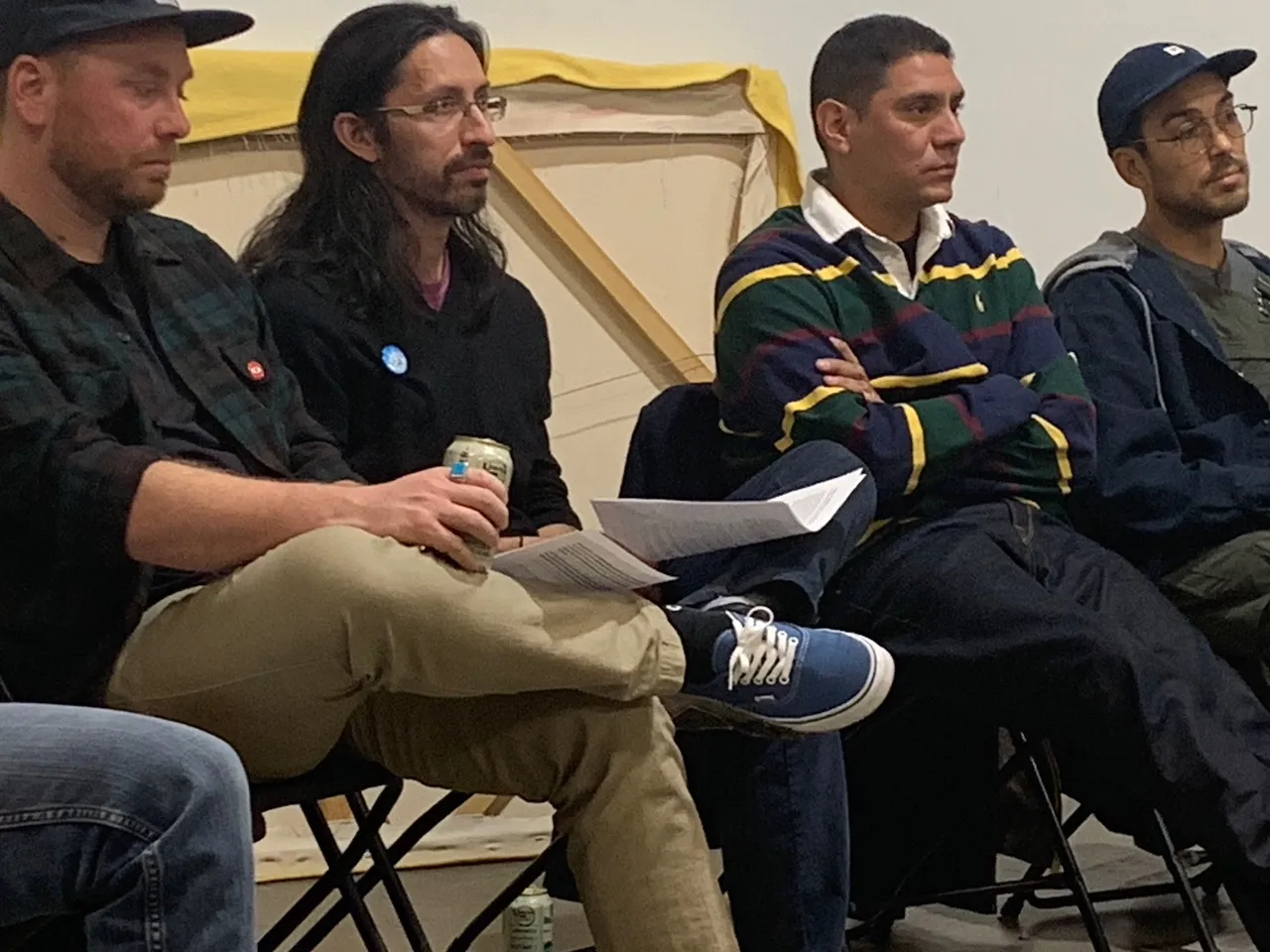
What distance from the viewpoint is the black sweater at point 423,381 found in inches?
80.0

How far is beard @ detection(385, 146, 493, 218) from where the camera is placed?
219 centimetres

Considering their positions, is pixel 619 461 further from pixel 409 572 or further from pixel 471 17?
pixel 409 572

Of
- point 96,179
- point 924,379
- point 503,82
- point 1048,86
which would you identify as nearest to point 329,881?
point 96,179

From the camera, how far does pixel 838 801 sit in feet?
5.47

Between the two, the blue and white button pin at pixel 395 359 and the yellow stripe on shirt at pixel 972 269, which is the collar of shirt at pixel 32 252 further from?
the yellow stripe on shirt at pixel 972 269

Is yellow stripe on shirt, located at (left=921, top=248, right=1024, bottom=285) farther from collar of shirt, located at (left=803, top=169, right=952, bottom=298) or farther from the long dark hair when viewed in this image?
the long dark hair

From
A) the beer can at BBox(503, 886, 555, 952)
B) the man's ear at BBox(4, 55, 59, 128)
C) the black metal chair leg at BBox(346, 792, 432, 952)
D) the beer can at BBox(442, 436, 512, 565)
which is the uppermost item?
the man's ear at BBox(4, 55, 59, 128)

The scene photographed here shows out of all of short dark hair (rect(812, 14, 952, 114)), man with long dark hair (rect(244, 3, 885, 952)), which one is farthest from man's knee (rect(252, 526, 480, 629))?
short dark hair (rect(812, 14, 952, 114))

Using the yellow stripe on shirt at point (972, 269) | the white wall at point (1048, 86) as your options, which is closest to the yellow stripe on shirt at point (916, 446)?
the yellow stripe on shirt at point (972, 269)

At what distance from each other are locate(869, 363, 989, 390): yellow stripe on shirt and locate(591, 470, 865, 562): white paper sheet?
489mm

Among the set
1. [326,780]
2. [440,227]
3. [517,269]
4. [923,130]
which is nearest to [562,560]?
[326,780]

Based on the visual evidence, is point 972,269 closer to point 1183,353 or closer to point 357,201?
point 1183,353

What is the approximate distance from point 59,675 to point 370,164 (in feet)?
3.14

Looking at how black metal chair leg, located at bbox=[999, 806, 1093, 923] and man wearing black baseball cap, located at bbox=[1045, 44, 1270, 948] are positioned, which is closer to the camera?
man wearing black baseball cap, located at bbox=[1045, 44, 1270, 948]
